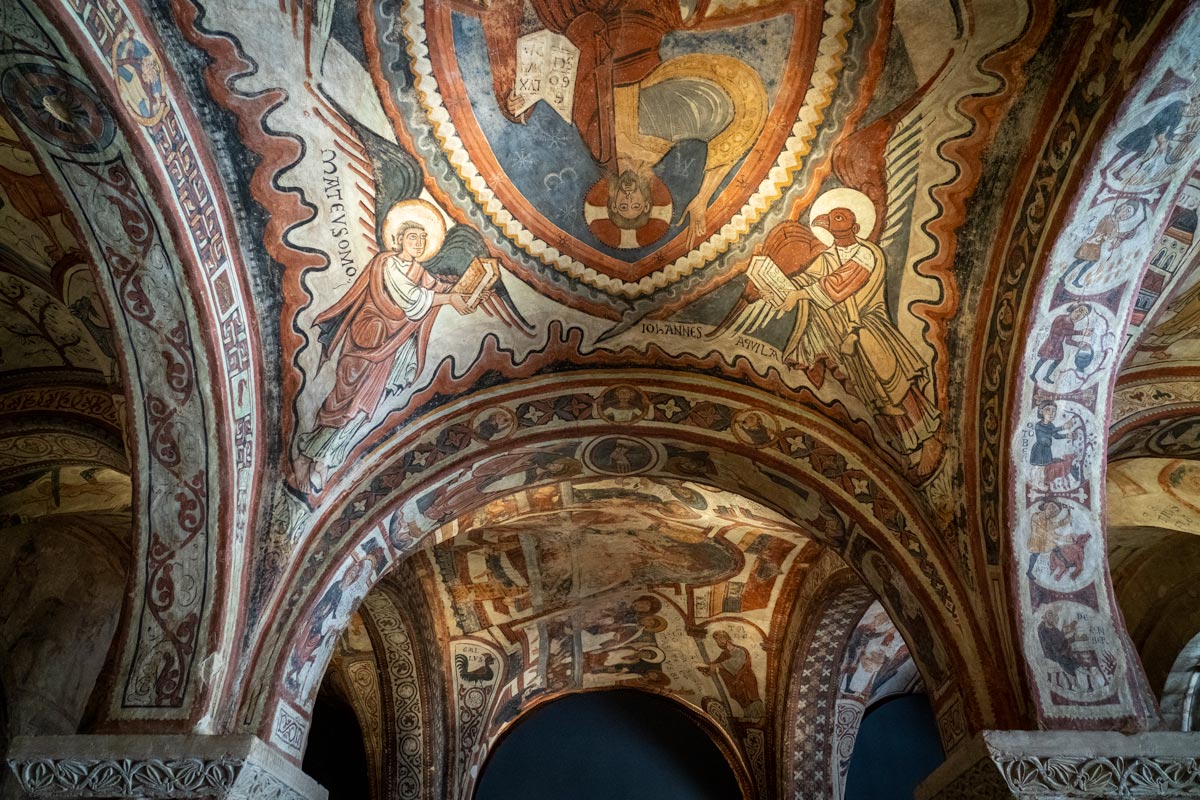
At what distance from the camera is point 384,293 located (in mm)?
5711

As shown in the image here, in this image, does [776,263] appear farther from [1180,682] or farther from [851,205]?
[1180,682]

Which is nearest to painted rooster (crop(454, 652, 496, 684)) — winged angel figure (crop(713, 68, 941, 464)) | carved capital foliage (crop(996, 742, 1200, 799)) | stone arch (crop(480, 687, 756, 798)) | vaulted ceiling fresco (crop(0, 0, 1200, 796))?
stone arch (crop(480, 687, 756, 798))

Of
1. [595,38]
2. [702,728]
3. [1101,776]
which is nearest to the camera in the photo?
[1101,776]

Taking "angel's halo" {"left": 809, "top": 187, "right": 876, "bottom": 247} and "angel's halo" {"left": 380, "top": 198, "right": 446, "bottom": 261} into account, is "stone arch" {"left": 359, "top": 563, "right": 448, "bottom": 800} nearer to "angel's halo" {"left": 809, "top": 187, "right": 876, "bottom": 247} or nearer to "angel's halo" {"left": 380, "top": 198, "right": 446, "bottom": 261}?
"angel's halo" {"left": 380, "top": 198, "right": 446, "bottom": 261}

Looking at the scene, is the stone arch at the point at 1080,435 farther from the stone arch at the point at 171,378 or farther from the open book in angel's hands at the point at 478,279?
the stone arch at the point at 171,378

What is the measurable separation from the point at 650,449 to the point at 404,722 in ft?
15.0

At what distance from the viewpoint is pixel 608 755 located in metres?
11.2

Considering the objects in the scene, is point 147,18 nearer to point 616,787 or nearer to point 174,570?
point 174,570

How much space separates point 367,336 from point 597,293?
4.87 feet

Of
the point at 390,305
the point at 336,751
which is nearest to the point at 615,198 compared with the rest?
the point at 390,305

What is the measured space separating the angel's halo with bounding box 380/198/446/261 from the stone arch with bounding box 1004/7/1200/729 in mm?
3374

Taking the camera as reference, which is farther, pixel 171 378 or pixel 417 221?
pixel 417 221

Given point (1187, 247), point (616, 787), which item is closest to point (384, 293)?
point (1187, 247)

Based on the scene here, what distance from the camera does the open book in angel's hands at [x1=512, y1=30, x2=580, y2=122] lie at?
4961mm
